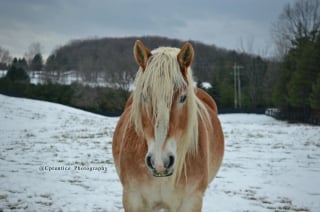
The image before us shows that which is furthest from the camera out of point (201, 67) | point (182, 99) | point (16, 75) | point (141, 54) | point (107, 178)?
point (201, 67)

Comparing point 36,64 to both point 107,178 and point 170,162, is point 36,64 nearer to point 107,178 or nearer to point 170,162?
point 107,178

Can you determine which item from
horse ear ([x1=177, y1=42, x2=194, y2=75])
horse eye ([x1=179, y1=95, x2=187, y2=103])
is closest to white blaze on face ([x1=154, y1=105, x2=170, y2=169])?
horse eye ([x1=179, y1=95, x2=187, y2=103])

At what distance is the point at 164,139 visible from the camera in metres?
1.85

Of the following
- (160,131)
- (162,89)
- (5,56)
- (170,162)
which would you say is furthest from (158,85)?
(5,56)

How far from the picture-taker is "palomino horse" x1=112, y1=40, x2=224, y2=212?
1.87 m

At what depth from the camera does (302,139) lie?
12.1 metres

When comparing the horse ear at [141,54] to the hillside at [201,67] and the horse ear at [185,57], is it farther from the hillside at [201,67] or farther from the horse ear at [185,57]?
the hillside at [201,67]

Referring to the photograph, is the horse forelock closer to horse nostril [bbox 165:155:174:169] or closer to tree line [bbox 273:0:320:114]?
horse nostril [bbox 165:155:174:169]

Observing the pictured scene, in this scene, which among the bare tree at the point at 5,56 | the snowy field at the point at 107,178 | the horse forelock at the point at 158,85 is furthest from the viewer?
the bare tree at the point at 5,56

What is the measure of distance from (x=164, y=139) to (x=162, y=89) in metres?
0.35

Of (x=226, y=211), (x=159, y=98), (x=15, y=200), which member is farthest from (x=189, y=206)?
(x=15, y=200)

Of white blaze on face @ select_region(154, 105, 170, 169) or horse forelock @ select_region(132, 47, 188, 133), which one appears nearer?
white blaze on face @ select_region(154, 105, 170, 169)

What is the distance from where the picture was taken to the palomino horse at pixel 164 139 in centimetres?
187

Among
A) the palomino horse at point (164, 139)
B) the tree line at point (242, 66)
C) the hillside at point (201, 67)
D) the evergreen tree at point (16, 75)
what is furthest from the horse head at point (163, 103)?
the evergreen tree at point (16, 75)
